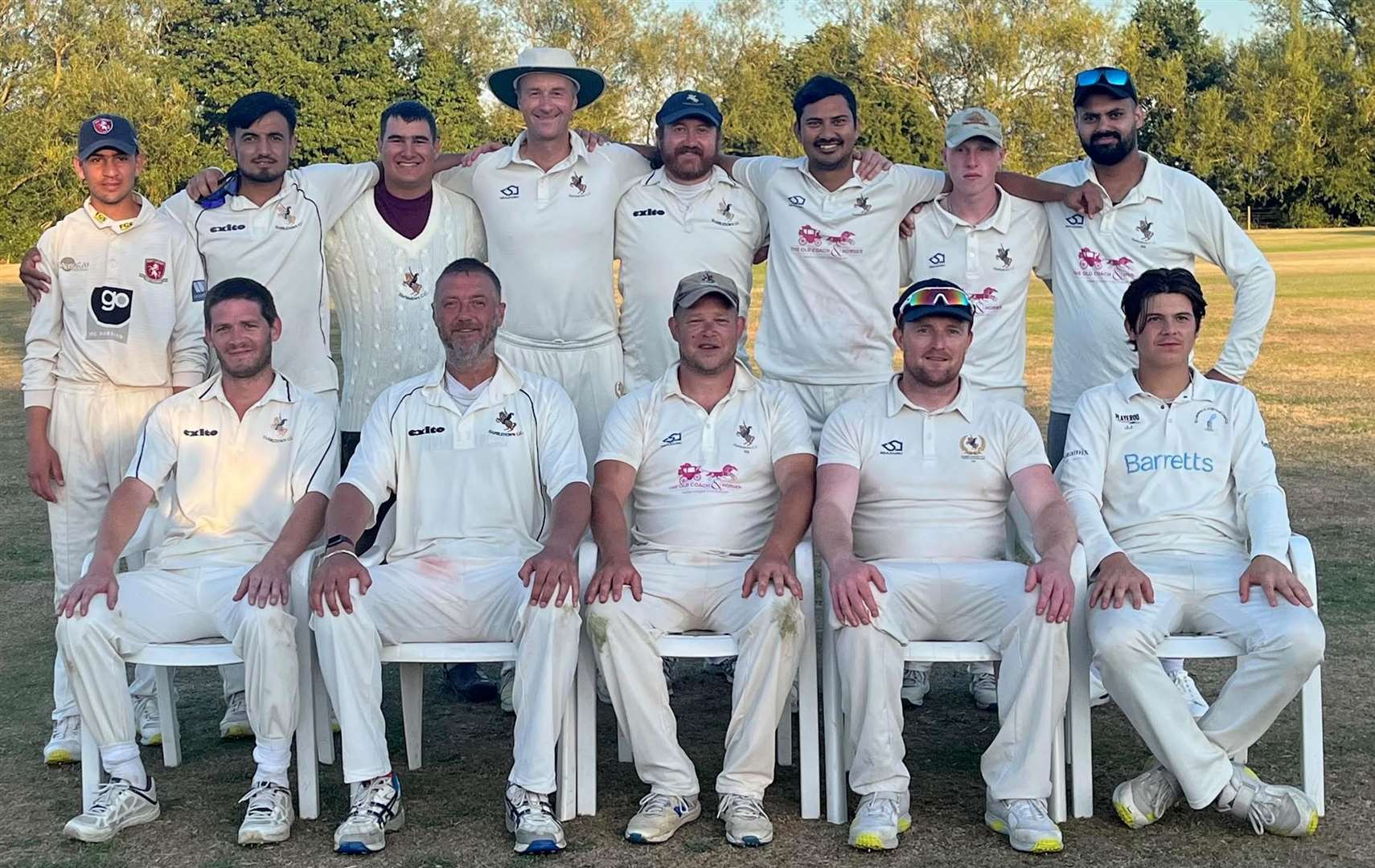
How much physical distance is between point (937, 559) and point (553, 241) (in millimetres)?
2124

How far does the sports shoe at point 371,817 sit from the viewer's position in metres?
4.25

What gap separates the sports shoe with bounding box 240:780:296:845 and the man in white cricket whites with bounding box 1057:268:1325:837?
2.50m

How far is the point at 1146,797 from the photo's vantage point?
4348 mm

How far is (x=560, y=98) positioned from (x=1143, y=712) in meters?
3.34

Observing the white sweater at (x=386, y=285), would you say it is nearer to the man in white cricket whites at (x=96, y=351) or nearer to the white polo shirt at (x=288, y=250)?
the white polo shirt at (x=288, y=250)

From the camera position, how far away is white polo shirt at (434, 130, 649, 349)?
5891mm

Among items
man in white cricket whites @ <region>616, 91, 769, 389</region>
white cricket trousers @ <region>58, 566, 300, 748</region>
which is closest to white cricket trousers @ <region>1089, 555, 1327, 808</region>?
man in white cricket whites @ <region>616, 91, 769, 389</region>

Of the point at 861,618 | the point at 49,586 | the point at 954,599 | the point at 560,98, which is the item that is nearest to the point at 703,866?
the point at 861,618

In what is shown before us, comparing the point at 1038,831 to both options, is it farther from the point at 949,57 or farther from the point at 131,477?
the point at 949,57

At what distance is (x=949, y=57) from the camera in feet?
189

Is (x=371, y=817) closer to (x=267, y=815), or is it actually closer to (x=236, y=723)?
(x=267, y=815)

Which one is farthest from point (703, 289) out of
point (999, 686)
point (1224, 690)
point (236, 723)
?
point (236, 723)

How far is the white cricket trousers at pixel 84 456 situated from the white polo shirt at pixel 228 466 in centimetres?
41

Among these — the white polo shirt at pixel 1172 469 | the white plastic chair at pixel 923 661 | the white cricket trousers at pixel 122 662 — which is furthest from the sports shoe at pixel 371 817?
the white polo shirt at pixel 1172 469
